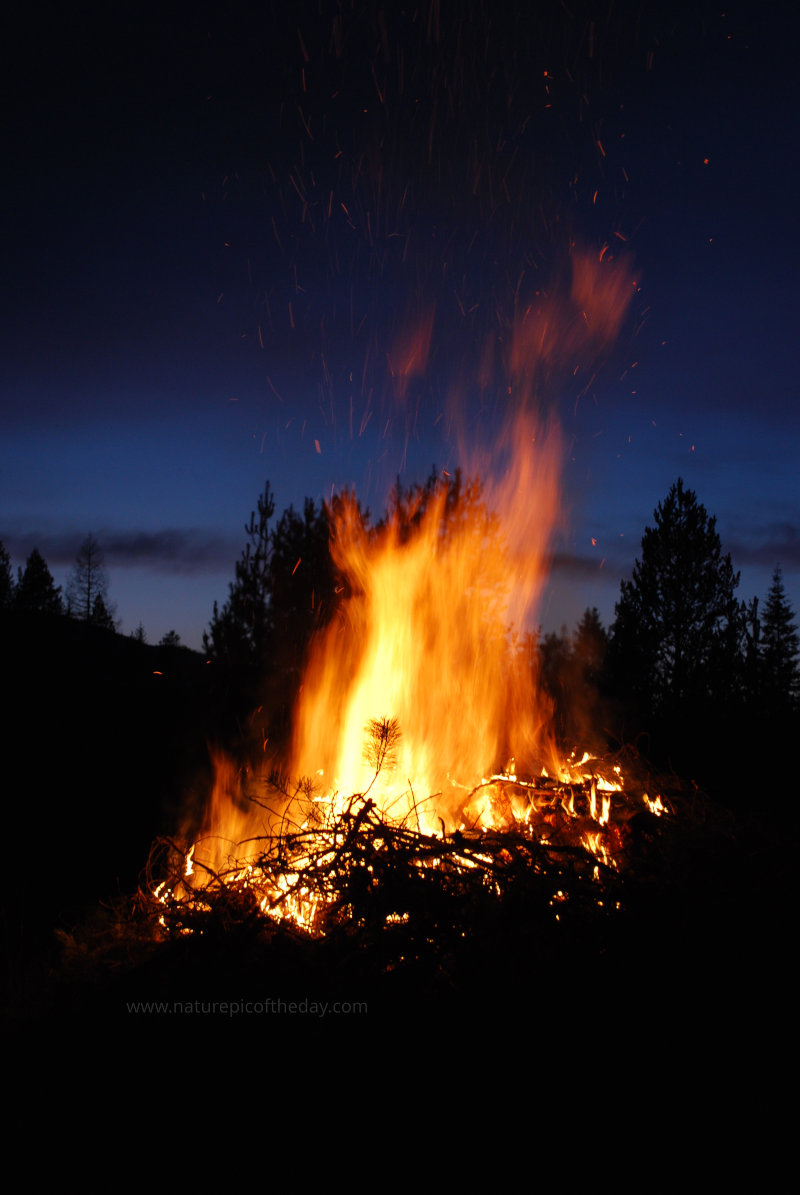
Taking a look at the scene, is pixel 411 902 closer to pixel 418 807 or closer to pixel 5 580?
pixel 418 807

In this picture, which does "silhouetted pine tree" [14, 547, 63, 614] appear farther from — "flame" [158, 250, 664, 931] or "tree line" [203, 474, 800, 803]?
"flame" [158, 250, 664, 931]

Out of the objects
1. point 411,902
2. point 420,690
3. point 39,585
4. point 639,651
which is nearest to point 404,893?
point 411,902

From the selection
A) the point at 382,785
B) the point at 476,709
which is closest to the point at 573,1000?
the point at 382,785

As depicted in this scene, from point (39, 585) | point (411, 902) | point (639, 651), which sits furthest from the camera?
point (39, 585)

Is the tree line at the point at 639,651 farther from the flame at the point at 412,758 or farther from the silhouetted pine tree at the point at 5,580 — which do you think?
the silhouetted pine tree at the point at 5,580

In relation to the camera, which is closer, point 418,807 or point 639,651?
point 418,807

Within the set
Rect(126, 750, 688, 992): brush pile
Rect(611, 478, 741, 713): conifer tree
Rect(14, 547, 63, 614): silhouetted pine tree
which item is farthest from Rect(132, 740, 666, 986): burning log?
→ Rect(14, 547, 63, 614): silhouetted pine tree

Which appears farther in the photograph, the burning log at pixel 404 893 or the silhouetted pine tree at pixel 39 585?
the silhouetted pine tree at pixel 39 585

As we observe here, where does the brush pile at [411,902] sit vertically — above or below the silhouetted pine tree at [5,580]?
below

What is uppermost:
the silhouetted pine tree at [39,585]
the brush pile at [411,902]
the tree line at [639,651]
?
the silhouetted pine tree at [39,585]

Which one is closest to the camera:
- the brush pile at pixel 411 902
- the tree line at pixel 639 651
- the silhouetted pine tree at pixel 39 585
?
the brush pile at pixel 411 902

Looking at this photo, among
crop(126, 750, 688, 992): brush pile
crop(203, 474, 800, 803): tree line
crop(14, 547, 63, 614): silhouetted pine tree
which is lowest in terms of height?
crop(126, 750, 688, 992): brush pile

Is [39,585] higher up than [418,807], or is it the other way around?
[39,585]

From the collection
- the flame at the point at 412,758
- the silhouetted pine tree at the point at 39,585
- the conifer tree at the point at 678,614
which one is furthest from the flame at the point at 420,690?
the silhouetted pine tree at the point at 39,585
